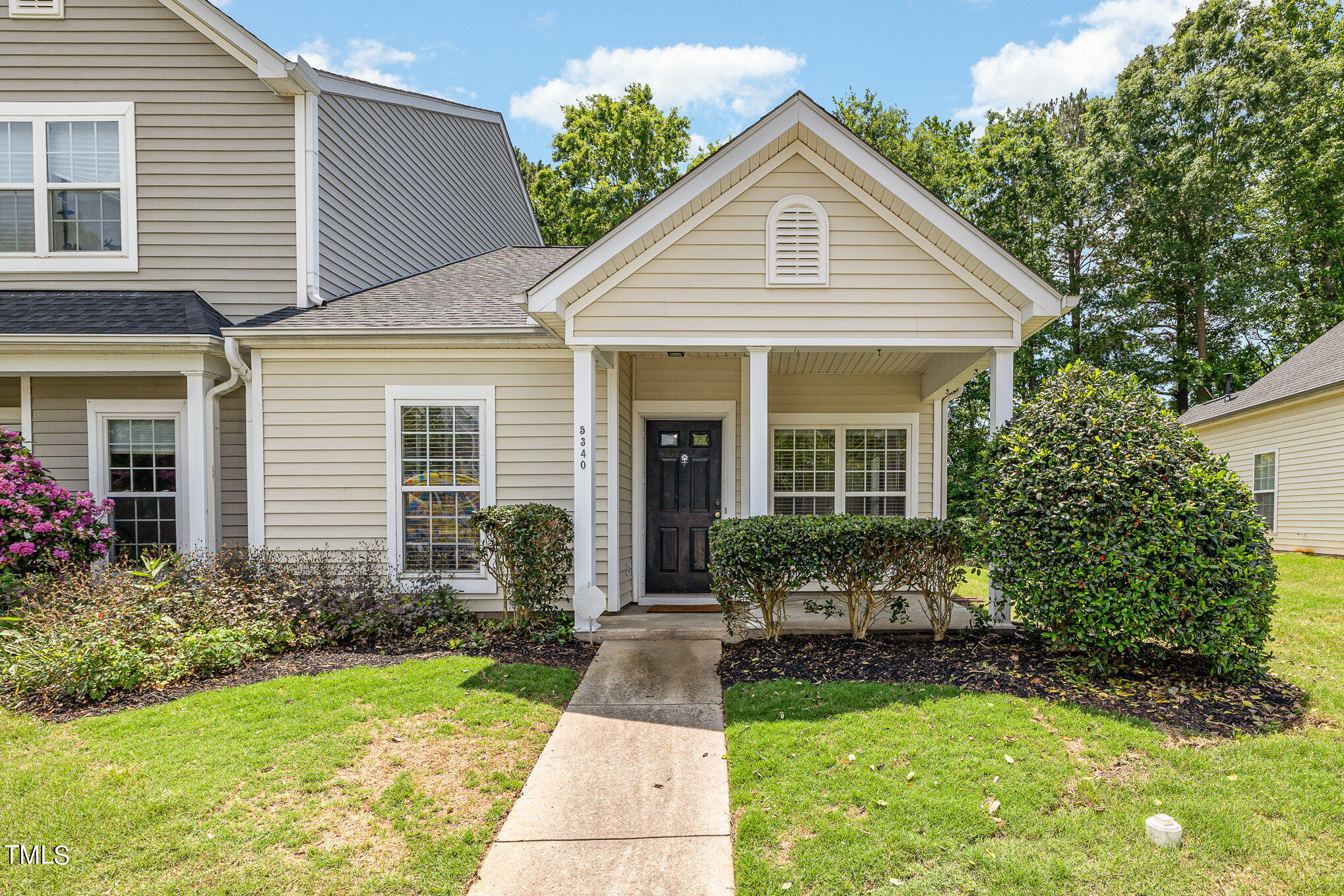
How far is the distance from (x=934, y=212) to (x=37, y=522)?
8780 millimetres

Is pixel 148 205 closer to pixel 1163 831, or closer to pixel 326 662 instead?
pixel 326 662

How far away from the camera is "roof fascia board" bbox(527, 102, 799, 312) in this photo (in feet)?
19.9

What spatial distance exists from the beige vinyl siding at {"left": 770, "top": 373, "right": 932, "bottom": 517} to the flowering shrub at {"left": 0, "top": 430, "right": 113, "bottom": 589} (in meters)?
7.77

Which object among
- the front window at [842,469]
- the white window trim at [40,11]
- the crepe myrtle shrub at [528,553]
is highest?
the white window trim at [40,11]

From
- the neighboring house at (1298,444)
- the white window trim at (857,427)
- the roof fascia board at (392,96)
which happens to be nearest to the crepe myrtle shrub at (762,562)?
the white window trim at (857,427)

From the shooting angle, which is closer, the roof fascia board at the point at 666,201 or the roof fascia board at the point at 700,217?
the roof fascia board at the point at 666,201

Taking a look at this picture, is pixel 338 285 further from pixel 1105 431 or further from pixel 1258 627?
pixel 1258 627

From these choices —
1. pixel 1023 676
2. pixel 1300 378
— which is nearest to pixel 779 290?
pixel 1023 676

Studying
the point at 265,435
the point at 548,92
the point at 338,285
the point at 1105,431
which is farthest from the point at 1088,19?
the point at 265,435

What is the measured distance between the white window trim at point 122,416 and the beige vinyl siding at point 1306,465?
49.6ft

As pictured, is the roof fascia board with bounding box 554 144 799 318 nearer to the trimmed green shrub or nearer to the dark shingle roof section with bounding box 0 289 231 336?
the trimmed green shrub

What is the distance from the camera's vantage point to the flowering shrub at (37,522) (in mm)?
6426

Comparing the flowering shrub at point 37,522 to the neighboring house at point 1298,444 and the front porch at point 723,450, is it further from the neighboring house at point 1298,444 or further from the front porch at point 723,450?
the neighboring house at point 1298,444

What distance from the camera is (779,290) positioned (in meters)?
6.34
